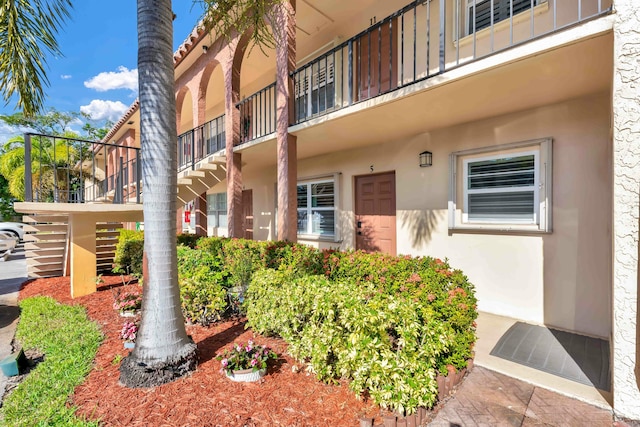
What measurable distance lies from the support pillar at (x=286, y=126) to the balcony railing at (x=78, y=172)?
133 inches

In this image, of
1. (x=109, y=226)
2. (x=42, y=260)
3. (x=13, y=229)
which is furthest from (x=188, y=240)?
(x=13, y=229)

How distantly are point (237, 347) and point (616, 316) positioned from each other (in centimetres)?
375

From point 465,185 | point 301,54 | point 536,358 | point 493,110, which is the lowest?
point 536,358

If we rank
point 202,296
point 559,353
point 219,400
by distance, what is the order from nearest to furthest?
1. point 219,400
2. point 559,353
3. point 202,296

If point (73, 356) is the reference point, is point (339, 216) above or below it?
above

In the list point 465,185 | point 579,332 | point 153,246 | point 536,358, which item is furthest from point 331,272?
point 579,332

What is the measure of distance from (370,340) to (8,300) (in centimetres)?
887

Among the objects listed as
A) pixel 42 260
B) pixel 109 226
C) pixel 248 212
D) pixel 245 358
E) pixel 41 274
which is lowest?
pixel 41 274

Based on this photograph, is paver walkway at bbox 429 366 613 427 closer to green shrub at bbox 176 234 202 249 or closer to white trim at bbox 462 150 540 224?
white trim at bbox 462 150 540 224

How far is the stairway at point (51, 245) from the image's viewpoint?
782cm

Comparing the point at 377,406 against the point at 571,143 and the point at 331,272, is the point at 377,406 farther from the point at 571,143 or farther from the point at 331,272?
the point at 571,143

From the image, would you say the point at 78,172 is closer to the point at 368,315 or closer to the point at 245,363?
the point at 245,363

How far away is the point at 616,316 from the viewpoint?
8.43 feet

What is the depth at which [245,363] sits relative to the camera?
10.2ft
